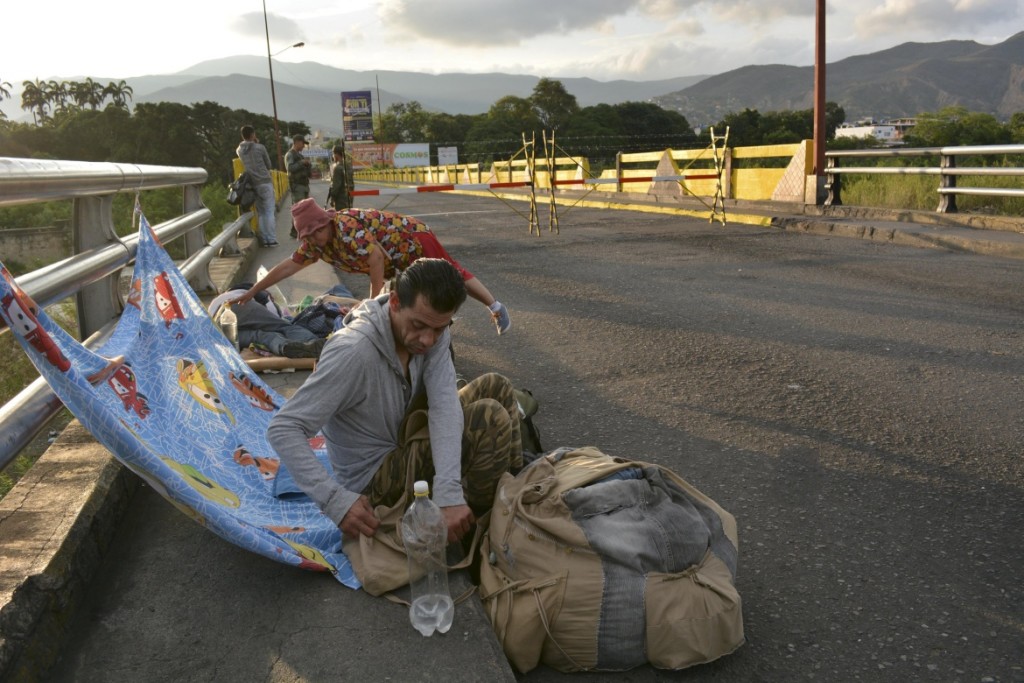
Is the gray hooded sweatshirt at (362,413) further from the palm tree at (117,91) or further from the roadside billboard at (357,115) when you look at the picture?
the palm tree at (117,91)

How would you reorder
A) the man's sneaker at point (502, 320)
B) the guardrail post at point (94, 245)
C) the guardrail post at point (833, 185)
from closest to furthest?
1. the guardrail post at point (94, 245)
2. the man's sneaker at point (502, 320)
3. the guardrail post at point (833, 185)

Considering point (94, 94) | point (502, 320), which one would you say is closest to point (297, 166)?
point (502, 320)

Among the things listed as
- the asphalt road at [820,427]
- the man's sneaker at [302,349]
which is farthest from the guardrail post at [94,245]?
the asphalt road at [820,427]

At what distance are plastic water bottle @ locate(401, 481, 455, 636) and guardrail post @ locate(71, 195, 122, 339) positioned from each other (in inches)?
87.8

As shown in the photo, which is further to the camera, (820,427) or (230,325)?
(230,325)

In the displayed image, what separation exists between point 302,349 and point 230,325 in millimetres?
667

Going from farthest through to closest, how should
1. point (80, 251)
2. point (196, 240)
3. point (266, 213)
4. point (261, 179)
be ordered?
point (266, 213)
point (261, 179)
point (196, 240)
point (80, 251)

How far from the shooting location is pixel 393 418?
304 centimetres

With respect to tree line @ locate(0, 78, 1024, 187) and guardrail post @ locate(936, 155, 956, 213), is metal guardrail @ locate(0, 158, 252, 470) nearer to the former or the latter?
guardrail post @ locate(936, 155, 956, 213)

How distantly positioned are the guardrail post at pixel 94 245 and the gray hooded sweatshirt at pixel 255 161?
30.5 feet

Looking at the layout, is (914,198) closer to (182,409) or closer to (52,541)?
(182,409)

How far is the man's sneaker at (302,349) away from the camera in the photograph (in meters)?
5.48

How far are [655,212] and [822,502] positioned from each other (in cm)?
1530

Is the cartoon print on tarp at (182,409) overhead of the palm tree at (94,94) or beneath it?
beneath
